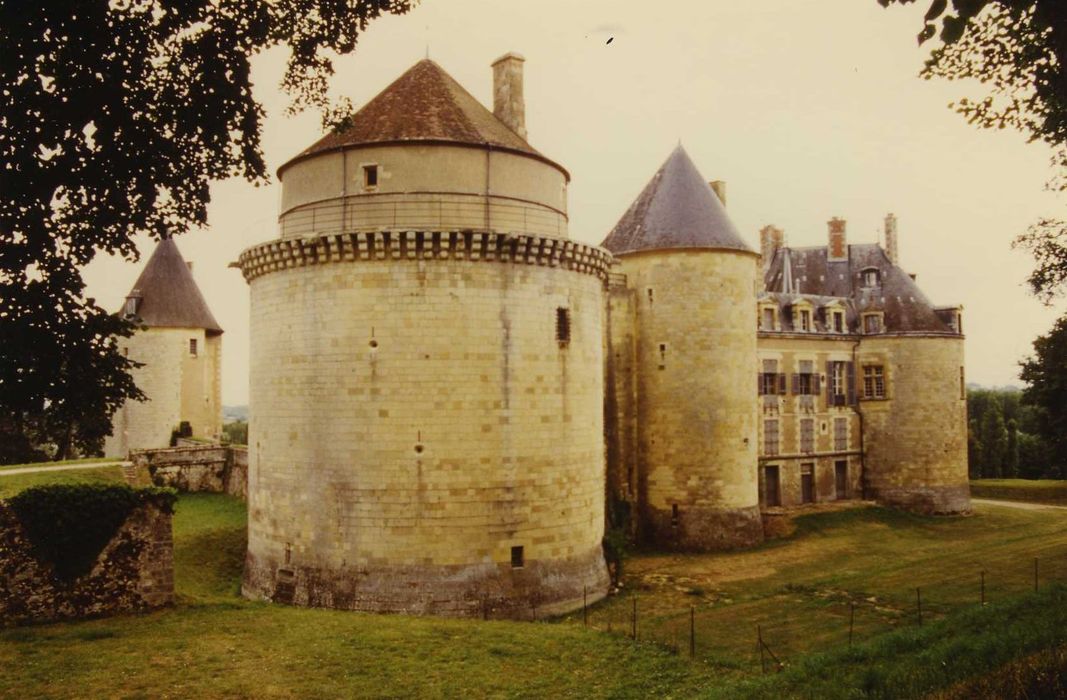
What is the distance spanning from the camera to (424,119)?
1975cm

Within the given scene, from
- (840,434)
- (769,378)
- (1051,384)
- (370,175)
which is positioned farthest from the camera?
(840,434)

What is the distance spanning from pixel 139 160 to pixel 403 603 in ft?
34.9

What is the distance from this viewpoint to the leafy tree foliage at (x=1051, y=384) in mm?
29312

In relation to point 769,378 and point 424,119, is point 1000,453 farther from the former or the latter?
point 424,119

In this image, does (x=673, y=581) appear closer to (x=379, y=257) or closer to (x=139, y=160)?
(x=379, y=257)

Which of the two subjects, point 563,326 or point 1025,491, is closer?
point 563,326

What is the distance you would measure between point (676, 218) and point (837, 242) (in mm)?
15105

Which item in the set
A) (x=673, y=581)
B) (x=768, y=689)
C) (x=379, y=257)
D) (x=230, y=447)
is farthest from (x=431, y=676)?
(x=230, y=447)

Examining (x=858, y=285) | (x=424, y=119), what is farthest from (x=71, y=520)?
(x=858, y=285)

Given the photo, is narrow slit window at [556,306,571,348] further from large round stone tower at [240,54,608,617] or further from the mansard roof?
the mansard roof

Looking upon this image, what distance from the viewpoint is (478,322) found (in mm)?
18375

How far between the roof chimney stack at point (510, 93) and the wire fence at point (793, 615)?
12.6m

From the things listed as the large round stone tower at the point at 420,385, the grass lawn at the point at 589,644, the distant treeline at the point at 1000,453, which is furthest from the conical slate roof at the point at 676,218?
the distant treeline at the point at 1000,453

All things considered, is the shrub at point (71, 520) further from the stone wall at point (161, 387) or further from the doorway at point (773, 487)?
the stone wall at point (161, 387)
